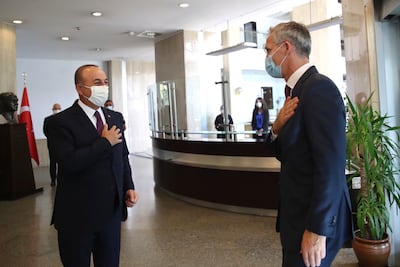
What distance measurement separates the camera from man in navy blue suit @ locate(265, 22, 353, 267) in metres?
1.28

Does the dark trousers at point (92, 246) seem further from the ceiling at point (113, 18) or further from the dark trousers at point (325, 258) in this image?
the ceiling at point (113, 18)

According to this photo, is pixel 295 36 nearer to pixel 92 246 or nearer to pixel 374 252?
pixel 92 246

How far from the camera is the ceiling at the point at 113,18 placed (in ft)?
23.5

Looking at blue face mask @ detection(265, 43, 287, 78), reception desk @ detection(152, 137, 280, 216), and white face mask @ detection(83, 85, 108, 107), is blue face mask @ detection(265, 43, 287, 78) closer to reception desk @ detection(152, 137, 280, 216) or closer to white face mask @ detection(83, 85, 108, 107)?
white face mask @ detection(83, 85, 108, 107)

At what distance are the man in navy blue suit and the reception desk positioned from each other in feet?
10.9

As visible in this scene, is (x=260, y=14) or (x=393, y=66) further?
(x=260, y=14)

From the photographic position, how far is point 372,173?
3023mm

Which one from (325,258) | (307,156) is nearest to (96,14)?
(307,156)

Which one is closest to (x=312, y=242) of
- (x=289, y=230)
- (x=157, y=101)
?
(x=289, y=230)

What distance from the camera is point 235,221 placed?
15.7ft

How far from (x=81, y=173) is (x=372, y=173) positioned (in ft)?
7.79

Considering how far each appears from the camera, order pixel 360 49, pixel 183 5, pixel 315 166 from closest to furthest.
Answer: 1. pixel 315 166
2. pixel 360 49
3. pixel 183 5

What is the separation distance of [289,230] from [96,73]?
138cm

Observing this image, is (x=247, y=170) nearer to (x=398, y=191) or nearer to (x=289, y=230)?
(x=398, y=191)
